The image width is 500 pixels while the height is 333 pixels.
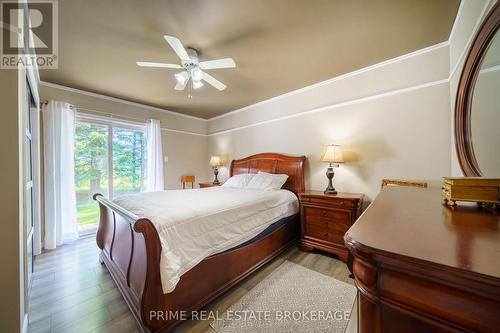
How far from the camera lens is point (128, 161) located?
3.92 metres

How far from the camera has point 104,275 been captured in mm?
2143

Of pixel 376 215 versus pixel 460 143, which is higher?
pixel 460 143

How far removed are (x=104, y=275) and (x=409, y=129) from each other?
3906mm

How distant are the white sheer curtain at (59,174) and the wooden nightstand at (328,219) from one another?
3.61 metres

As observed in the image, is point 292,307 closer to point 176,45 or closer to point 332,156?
point 332,156

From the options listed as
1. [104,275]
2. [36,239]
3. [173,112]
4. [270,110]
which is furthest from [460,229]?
[173,112]

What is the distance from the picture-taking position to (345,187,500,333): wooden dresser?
385mm

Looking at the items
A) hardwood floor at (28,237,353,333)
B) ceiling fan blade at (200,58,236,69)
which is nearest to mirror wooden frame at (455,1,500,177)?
hardwood floor at (28,237,353,333)

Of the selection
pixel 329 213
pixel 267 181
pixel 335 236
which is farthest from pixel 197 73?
pixel 335 236

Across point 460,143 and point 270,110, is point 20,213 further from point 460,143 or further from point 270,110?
point 270,110

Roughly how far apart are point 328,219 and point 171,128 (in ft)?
12.5

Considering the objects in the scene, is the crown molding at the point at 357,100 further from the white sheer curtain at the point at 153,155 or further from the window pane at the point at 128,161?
the window pane at the point at 128,161

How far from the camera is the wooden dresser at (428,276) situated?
0.38 m

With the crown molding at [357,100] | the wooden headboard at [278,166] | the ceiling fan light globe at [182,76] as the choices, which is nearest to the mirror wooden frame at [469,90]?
the crown molding at [357,100]
